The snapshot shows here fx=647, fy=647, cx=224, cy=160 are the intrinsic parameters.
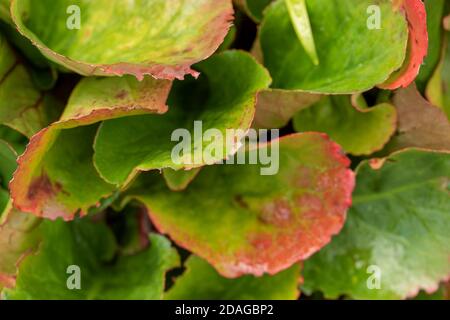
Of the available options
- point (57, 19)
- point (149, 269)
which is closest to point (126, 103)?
point (57, 19)

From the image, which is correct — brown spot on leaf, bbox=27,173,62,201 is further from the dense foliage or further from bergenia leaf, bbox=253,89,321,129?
bergenia leaf, bbox=253,89,321,129

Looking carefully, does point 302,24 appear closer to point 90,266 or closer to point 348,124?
point 348,124

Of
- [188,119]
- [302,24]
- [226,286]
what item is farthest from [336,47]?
[226,286]

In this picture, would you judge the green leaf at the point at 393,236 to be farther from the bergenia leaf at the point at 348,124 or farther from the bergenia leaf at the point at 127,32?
the bergenia leaf at the point at 127,32

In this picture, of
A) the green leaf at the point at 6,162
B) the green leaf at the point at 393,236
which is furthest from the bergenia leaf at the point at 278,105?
the green leaf at the point at 6,162

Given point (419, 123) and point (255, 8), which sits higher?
point (255, 8)

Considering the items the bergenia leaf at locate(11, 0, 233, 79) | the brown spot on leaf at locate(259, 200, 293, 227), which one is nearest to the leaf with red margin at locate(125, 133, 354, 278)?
the brown spot on leaf at locate(259, 200, 293, 227)
